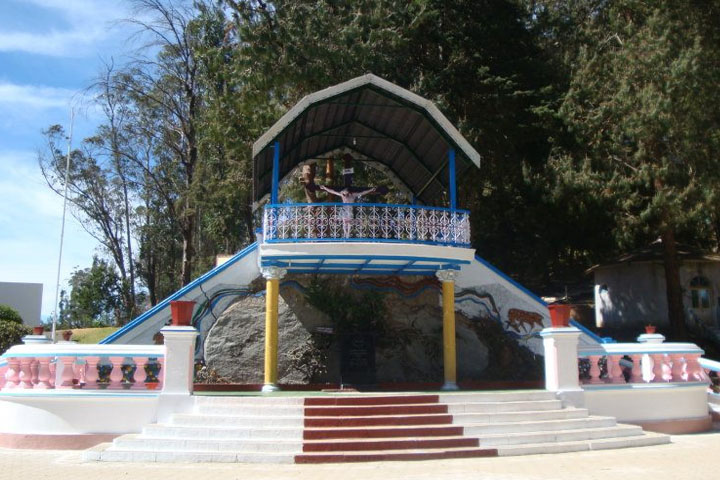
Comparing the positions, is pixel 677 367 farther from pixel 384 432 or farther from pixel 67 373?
pixel 67 373

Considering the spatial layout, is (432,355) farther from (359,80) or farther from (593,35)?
(593,35)

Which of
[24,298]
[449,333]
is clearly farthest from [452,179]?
[24,298]

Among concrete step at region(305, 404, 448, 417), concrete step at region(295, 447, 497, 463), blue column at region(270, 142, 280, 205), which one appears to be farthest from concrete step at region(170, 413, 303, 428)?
blue column at region(270, 142, 280, 205)

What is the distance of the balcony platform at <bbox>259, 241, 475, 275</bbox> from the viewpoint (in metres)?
13.0

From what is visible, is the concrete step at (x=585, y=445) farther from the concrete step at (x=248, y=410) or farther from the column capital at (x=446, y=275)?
the column capital at (x=446, y=275)

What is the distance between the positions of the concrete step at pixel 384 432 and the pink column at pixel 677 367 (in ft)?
16.1

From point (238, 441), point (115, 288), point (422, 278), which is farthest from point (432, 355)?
point (115, 288)

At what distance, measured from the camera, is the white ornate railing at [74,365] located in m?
10.7

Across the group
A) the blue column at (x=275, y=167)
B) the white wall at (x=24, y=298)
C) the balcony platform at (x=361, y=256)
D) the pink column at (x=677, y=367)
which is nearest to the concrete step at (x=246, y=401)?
the balcony platform at (x=361, y=256)

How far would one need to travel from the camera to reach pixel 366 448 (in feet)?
31.7

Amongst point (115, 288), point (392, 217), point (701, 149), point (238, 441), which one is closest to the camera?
point (238, 441)

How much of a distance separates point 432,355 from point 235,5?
1320 centimetres

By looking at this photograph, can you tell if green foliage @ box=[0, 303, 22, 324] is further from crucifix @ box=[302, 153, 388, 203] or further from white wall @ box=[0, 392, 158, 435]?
white wall @ box=[0, 392, 158, 435]

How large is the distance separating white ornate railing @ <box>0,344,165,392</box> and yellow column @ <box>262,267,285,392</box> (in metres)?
2.74
